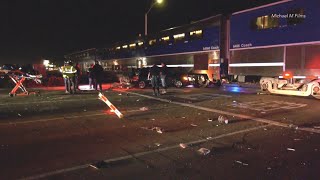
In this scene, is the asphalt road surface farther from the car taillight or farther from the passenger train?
the passenger train

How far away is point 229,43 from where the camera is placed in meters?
19.3

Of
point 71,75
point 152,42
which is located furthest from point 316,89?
point 152,42

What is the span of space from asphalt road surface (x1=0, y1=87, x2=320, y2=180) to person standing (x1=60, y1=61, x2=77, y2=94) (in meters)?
5.90

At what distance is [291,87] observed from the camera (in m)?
14.5

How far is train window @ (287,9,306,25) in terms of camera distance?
14680 mm

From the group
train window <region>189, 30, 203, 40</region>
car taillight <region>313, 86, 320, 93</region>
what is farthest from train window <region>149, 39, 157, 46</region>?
car taillight <region>313, 86, 320, 93</region>

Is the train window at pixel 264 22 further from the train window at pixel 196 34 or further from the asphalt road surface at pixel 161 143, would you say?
the asphalt road surface at pixel 161 143

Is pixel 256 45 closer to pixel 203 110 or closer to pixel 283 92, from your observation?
pixel 283 92

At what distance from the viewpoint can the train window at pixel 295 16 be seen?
14680mm

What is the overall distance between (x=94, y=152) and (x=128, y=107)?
586 centimetres

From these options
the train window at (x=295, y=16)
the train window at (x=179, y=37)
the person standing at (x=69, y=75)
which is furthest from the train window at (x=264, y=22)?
the person standing at (x=69, y=75)

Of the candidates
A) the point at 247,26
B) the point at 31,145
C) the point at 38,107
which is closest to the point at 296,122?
the point at 31,145

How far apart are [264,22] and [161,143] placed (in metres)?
12.7

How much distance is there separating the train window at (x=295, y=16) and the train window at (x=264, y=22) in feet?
2.70
